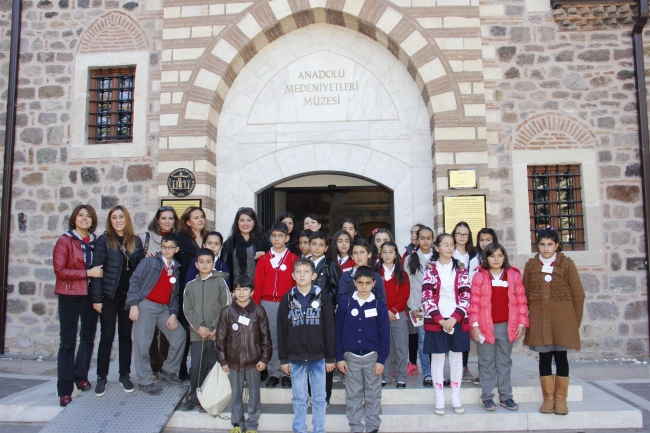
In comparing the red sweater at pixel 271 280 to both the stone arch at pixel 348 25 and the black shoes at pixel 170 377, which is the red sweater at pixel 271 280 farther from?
the stone arch at pixel 348 25

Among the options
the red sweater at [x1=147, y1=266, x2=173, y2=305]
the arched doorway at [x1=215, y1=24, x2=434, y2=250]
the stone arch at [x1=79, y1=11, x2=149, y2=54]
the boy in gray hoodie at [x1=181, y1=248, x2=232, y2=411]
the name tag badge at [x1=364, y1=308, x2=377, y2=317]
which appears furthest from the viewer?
the stone arch at [x1=79, y1=11, x2=149, y2=54]

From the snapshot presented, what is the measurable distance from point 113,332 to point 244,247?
1.44 metres

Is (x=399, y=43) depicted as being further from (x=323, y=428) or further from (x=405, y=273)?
(x=323, y=428)

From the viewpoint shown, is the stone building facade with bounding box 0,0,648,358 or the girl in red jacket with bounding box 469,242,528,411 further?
the stone building facade with bounding box 0,0,648,358

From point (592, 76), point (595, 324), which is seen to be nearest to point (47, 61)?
point (592, 76)

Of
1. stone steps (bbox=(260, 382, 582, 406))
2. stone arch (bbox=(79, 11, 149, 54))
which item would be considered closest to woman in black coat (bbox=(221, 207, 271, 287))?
stone steps (bbox=(260, 382, 582, 406))

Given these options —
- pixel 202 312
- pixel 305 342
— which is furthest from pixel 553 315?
pixel 202 312

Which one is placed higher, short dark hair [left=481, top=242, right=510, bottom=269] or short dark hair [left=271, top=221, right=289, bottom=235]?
short dark hair [left=271, top=221, right=289, bottom=235]

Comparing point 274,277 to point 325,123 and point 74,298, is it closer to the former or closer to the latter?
point 74,298

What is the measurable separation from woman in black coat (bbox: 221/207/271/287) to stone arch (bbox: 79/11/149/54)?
3.72 meters

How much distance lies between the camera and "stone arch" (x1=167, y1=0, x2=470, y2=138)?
685 centimetres

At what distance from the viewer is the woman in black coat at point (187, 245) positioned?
203 inches

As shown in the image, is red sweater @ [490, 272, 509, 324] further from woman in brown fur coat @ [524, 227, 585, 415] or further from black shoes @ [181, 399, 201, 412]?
black shoes @ [181, 399, 201, 412]

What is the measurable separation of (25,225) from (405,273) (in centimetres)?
546
